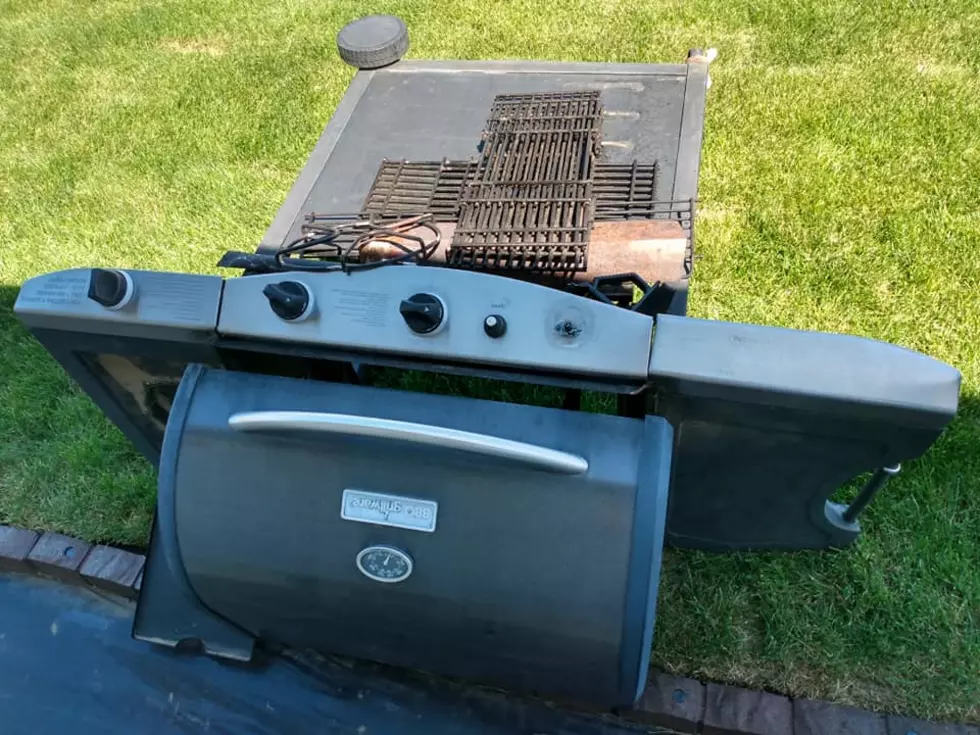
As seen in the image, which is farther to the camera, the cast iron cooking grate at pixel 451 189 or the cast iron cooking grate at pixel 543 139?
the cast iron cooking grate at pixel 451 189

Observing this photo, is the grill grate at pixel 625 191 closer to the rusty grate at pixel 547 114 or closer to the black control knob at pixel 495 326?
the rusty grate at pixel 547 114

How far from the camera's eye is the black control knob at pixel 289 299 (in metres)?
1.43

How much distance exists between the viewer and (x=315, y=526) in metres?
1.40

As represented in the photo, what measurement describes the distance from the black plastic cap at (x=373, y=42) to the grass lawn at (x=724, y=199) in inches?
28.7

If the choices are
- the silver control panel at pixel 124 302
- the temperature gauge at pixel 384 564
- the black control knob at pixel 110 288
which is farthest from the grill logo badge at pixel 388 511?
the black control knob at pixel 110 288

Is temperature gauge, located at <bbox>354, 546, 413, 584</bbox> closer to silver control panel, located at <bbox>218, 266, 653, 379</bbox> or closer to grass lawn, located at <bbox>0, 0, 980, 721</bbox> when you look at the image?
silver control panel, located at <bbox>218, 266, 653, 379</bbox>

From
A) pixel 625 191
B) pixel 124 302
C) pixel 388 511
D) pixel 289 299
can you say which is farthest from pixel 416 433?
pixel 625 191

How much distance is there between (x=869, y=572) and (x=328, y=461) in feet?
5.33

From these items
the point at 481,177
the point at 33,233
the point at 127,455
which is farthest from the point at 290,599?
the point at 33,233

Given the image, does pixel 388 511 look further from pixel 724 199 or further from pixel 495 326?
pixel 724 199

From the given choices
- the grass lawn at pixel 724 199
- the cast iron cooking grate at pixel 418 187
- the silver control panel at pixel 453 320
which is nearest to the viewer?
the silver control panel at pixel 453 320

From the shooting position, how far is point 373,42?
319 centimetres

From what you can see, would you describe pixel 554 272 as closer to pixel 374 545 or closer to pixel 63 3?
pixel 374 545

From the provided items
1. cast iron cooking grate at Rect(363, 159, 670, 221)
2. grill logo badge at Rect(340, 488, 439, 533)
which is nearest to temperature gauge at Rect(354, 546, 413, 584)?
grill logo badge at Rect(340, 488, 439, 533)
